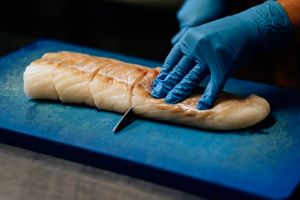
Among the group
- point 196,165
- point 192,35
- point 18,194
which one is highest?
point 192,35

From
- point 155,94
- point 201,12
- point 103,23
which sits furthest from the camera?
point 103,23


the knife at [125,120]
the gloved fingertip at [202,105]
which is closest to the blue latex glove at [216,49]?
the gloved fingertip at [202,105]

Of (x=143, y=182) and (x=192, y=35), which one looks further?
(x=192, y=35)

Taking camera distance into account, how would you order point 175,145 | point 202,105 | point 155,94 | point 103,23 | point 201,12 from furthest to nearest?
point 103,23 < point 201,12 < point 155,94 < point 202,105 < point 175,145

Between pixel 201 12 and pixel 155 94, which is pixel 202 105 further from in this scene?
pixel 201 12

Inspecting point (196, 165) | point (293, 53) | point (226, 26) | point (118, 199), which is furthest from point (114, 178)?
point (293, 53)

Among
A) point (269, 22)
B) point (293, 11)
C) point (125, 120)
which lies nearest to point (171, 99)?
point (125, 120)

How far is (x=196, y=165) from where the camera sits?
2043 millimetres

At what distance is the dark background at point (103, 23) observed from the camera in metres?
4.80

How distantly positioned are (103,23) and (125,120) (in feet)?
10.4

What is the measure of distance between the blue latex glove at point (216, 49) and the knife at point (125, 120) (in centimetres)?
17

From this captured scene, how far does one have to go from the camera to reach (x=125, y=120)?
240cm

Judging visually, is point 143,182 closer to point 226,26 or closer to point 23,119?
point 23,119

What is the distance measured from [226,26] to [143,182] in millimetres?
970
